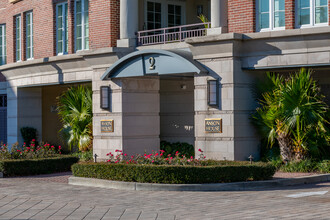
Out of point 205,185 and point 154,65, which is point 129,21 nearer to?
point 154,65

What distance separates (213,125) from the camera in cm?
2050

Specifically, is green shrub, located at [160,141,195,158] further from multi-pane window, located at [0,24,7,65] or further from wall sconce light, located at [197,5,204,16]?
multi-pane window, located at [0,24,7,65]

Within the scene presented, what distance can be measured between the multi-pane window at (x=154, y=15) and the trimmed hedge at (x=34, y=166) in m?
6.85

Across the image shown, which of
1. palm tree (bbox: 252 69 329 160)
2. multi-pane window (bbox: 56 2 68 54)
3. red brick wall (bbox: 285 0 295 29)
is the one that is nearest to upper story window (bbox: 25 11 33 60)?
multi-pane window (bbox: 56 2 68 54)

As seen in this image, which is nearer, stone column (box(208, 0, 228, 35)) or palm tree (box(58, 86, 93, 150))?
stone column (box(208, 0, 228, 35))

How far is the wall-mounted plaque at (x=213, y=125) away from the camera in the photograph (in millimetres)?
20348

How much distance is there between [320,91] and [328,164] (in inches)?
126

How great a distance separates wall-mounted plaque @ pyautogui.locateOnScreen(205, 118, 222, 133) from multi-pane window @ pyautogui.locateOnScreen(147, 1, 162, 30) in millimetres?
6260

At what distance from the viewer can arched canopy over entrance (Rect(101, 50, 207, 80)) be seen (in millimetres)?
20562

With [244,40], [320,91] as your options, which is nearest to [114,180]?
[244,40]

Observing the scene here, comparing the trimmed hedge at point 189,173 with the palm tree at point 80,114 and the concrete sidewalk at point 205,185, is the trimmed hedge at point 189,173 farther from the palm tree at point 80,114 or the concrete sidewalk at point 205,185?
the palm tree at point 80,114

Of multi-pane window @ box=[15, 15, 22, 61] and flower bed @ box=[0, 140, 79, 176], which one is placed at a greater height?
multi-pane window @ box=[15, 15, 22, 61]

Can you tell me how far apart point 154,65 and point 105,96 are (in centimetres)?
309

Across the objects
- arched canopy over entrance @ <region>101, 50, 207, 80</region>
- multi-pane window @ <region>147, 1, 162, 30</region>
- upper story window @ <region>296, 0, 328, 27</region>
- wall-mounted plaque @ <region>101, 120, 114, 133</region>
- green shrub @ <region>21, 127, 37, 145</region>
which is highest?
multi-pane window @ <region>147, 1, 162, 30</region>
